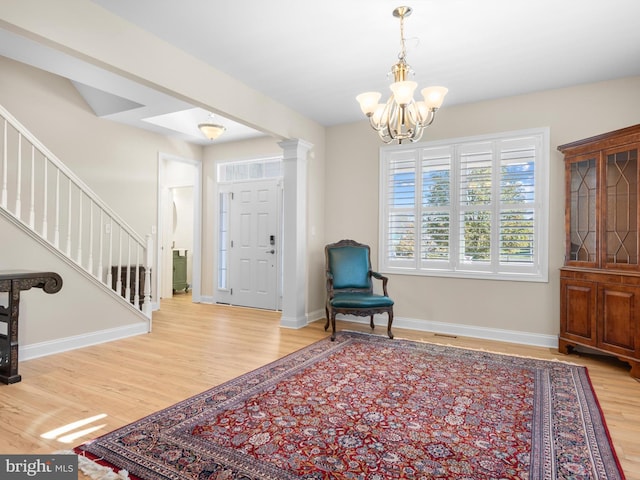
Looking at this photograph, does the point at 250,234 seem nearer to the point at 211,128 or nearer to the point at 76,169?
the point at 211,128

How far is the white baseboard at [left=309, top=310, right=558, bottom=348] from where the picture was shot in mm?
4227

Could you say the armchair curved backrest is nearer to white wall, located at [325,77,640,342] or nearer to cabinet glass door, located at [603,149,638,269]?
white wall, located at [325,77,640,342]

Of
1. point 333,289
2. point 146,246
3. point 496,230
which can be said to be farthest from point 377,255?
point 146,246

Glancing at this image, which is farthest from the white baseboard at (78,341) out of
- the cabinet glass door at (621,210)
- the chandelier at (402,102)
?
the cabinet glass door at (621,210)

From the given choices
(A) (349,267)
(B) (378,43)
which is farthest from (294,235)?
(B) (378,43)

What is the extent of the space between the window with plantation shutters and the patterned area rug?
4.61ft

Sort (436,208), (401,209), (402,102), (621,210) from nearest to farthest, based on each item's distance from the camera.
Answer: (402,102), (621,210), (436,208), (401,209)

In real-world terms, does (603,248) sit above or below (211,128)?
below

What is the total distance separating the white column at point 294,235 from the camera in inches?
196

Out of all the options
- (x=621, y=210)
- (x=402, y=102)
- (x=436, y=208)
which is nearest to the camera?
(x=402, y=102)

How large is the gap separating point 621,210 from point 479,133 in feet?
5.54

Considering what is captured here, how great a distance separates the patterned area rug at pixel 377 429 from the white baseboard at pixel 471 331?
79 cm

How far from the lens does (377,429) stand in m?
2.30

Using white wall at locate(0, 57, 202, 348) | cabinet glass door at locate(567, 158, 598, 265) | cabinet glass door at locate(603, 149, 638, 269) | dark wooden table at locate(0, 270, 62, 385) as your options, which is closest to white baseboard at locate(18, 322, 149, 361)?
white wall at locate(0, 57, 202, 348)
